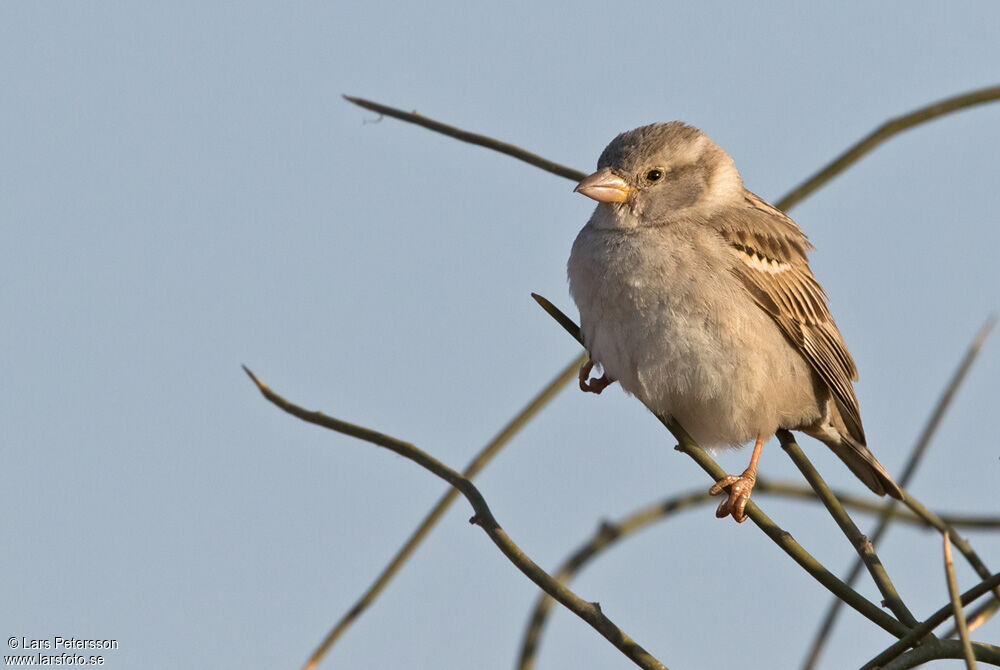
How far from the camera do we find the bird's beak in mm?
5303

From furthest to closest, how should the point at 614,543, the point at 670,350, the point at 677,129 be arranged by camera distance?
the point at 677,129
the point at 670,350
the point at 614,543

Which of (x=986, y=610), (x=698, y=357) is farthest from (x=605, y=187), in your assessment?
(x=986, y=610)

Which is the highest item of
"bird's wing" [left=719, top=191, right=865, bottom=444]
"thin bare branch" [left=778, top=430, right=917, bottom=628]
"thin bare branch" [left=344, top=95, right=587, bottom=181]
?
"bird's wing" [left=719, top=191, right=865, bottom=444]

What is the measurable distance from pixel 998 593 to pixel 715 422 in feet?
8.23

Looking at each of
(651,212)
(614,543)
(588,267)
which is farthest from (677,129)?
(614,543)

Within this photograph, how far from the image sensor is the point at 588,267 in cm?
528

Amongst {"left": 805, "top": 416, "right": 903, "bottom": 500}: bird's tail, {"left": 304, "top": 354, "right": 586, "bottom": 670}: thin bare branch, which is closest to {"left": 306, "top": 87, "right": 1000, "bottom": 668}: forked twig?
{"left": 304, "top": 354, "right": 586, "bottom": 670}: thin bare branch

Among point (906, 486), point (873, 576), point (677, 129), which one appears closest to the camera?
point (873, 576)

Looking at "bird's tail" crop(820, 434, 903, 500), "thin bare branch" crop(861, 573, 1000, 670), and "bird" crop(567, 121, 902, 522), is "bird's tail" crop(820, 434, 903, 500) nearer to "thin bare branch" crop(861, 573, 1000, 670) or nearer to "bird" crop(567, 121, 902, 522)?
"bird" crop(567, 121, 902, 522)

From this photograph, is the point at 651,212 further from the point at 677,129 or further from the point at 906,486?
the point at 906,486

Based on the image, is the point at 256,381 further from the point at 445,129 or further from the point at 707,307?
the point at 707,307

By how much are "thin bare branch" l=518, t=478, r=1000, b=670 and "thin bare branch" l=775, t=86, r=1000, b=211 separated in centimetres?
84

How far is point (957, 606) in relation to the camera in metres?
1.92

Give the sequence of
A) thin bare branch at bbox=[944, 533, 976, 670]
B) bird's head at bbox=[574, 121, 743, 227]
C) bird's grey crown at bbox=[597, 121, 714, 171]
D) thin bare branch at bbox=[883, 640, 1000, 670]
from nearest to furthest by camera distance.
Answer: thin bare branch at bbox=[944, 533, 976, 670] → thin bare branch at bbox=[883, 640, 1000, 670] → bird's head at bbox=[574, 121, 743, 227] → bird's grey crown at bbox=[597, 121, 714, 171]
